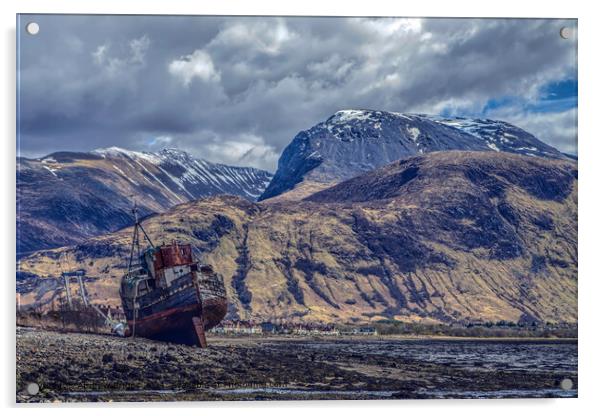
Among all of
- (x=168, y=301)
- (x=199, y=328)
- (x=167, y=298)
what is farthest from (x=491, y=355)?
(x=167, y=298)

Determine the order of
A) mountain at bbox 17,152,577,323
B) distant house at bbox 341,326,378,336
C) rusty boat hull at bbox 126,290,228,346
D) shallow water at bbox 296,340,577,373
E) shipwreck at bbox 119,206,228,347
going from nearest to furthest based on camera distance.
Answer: shallow water at bbox 296,340,577,373
rusty boat hull at bbox 126,290,228,346
shipwreck at bbox 119,206,228,347
distant house at bbox 341,326,378,336
mountain at bbox 17,152,577,323

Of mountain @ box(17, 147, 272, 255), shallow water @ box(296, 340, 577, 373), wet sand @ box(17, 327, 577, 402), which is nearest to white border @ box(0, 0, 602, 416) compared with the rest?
wet sand @ box(17, 327, 577, 402)

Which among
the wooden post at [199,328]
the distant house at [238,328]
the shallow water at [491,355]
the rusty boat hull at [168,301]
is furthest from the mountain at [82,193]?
the shallow water at [491,355]

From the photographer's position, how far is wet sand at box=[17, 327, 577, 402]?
1528 inches

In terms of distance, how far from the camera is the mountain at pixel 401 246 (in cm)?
13525

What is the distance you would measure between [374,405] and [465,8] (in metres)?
14.6

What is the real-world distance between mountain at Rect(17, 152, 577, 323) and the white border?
277 ft

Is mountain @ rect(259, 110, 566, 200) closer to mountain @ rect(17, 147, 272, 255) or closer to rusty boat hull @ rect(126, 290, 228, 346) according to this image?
mountain @ rect(17, 147, 272, 255)

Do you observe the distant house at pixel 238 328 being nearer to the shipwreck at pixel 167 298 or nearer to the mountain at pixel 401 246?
the mountain at pixel 401 246

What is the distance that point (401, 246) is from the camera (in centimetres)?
15038

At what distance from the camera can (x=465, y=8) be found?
1467 inches

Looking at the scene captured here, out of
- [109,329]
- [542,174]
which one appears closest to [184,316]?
[109,329]
